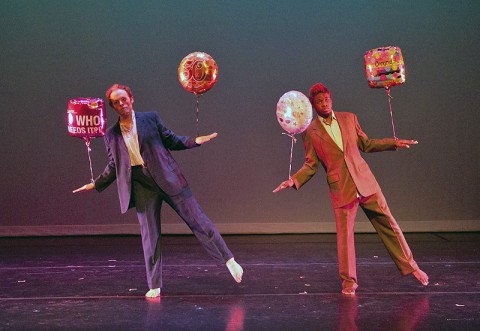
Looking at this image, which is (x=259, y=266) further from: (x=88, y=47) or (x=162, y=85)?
(x=88, y=47)

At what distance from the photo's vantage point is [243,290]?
4684 millimetres

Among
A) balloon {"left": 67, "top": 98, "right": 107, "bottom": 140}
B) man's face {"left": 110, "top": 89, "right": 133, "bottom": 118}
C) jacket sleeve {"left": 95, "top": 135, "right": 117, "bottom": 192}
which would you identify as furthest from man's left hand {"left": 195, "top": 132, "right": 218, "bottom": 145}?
balloon {"left": 67, "top": 98, "right": 107, "bottom": 140}

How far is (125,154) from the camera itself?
4.47 m

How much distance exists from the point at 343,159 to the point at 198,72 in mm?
1230

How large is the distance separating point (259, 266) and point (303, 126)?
1.62 m

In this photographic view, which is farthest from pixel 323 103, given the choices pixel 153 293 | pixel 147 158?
pixel 153 293

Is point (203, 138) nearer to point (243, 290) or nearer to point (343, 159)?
point (343, 159)

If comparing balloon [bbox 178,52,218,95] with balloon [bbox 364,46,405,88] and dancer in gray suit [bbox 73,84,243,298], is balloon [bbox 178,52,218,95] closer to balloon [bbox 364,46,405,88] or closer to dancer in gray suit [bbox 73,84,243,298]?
dancer in gray suit [bbox 73,84,243,298]

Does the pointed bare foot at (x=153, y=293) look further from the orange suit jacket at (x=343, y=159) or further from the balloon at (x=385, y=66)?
the balloon at (x=385, y=66)

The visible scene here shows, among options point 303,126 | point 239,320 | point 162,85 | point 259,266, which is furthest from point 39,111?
point 239,320

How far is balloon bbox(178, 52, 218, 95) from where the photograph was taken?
478cm

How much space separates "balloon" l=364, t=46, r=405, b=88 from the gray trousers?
1.60 meters

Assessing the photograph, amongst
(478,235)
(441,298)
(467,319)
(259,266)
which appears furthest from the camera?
(478,235)

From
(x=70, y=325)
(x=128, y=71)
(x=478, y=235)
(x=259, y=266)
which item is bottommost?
(x=478, y=235)
